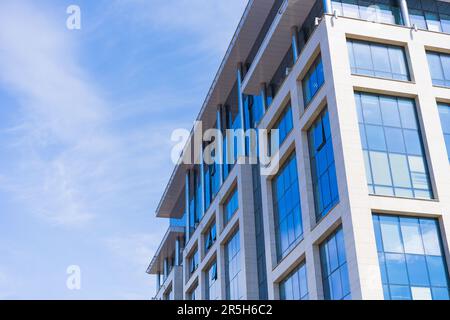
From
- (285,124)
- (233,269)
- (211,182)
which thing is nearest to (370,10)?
(285,124)

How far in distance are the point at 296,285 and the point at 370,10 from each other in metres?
16.2

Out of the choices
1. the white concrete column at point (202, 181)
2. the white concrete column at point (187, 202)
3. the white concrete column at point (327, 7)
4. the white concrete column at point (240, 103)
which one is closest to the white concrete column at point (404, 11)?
the white concrete column at point (327, 7)

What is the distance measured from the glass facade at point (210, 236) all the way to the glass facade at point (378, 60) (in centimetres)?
2196

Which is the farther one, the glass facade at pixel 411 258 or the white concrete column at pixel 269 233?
the white concrete column at pixel 269 233

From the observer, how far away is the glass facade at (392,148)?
31.9 meters

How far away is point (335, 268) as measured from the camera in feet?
103

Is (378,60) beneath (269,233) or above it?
above

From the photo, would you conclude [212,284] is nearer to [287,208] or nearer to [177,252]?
[177,252]

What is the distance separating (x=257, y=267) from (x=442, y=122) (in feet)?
50.9

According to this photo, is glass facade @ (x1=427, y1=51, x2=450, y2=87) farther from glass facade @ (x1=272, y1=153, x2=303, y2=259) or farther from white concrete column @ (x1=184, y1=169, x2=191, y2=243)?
white concrete column @ (x1=184, y1=169, x2=191, y2=243)

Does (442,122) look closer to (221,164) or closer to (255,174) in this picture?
(255,174)

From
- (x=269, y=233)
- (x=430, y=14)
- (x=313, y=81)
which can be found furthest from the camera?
(x=269, y=233)

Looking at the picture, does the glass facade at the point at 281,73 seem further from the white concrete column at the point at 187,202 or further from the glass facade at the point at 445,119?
the white concrete column at the point at 187,202
